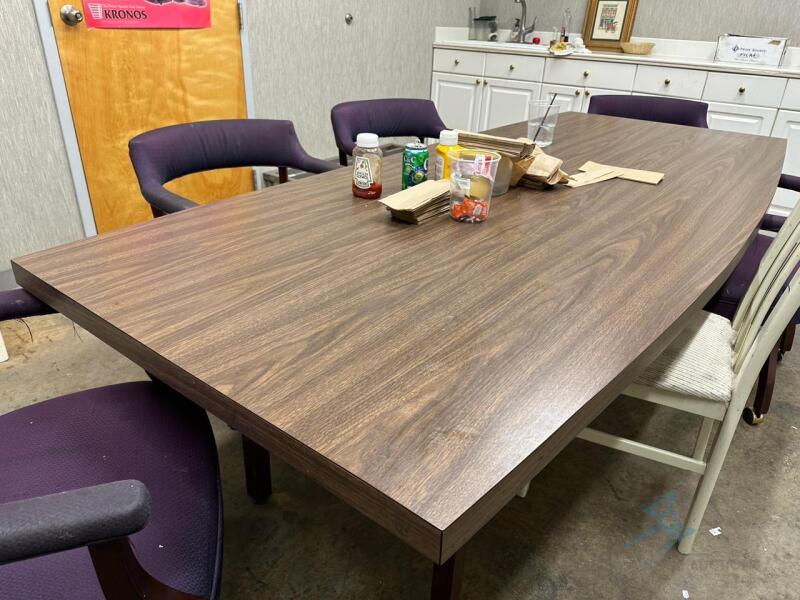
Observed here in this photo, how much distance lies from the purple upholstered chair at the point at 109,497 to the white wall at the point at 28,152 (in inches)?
64.2

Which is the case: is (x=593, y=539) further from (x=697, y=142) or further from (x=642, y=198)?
(x=697, y=142)

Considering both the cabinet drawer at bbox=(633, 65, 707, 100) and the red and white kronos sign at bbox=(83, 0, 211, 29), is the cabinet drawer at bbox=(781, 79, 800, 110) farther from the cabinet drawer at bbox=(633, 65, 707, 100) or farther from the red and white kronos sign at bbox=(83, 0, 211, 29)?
the red and white kronos sign at bbox=(83, 0, 211, 29)

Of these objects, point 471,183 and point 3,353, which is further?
point 3,353

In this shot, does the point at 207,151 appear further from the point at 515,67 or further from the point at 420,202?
the point at 515,67

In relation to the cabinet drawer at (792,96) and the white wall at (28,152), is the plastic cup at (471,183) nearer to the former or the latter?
the white wall at (28,152)

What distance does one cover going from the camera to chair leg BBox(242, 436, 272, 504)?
4.54 ft

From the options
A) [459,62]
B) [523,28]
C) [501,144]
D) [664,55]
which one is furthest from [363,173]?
[523,28]

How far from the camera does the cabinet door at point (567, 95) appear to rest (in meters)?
3.72

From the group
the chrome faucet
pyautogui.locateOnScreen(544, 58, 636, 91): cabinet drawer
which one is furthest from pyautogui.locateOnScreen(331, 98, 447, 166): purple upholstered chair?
the chrome faucet

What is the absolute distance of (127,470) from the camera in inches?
33.3

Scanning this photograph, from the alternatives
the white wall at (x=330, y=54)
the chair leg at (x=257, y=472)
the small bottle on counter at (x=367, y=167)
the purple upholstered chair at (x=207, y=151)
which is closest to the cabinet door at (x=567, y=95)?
the white wall at (x=330, y=54)

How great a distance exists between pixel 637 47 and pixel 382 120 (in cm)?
236

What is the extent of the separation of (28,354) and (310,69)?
86.3 inches

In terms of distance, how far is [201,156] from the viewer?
1767mm
